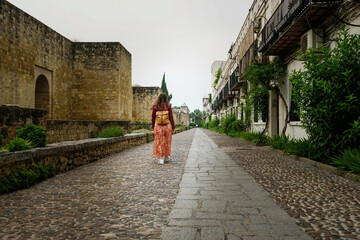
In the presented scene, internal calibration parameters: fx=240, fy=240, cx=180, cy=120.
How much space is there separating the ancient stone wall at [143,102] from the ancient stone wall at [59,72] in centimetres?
648

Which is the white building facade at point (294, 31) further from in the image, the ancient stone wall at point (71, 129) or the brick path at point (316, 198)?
the ancient stone wall at point (71, 129)

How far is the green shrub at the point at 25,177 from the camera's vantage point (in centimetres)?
309

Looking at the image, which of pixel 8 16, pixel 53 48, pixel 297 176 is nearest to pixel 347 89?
pixel 297 176

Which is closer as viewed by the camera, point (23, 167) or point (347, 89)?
point (23, 167)

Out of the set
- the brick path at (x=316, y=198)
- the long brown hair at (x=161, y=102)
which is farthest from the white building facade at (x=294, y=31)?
the long brown hair at (x=161, y=102)

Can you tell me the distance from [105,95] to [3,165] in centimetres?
1274

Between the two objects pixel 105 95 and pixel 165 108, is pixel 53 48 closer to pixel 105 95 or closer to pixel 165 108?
pixel 105 95

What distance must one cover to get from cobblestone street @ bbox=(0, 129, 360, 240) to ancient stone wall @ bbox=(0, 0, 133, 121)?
752cm

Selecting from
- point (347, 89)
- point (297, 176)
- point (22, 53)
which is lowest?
point (297, 176)

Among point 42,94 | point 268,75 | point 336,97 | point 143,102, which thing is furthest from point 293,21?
point 143,102

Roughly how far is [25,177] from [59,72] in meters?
11.4

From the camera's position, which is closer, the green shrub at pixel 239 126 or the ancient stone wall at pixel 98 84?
the ancient stone wall at pixel 98 84

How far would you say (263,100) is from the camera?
39.4 feet

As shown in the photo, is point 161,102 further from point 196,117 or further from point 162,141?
point 196,117
